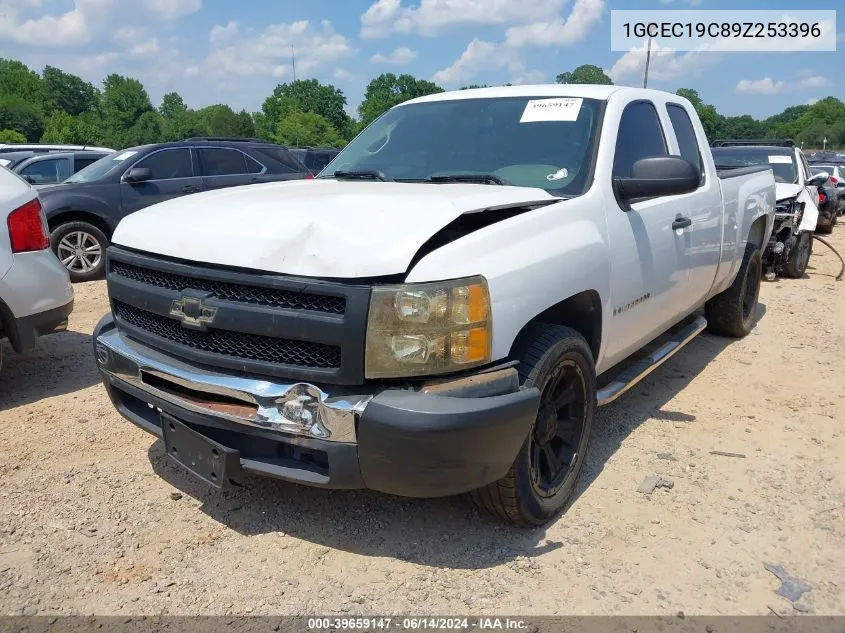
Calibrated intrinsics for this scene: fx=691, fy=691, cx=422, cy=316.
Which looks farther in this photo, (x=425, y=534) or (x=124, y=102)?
(x=124, y=102)

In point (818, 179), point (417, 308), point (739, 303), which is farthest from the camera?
point (818, 179)

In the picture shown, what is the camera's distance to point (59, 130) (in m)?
66.3

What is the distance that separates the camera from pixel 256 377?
2566 millimetres

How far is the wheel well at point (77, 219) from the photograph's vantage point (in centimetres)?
825

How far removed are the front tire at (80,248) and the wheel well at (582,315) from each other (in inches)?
278

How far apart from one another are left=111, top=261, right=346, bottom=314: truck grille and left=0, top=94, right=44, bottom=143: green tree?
76408 millimetres

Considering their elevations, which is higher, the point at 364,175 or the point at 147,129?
the point at 147,129

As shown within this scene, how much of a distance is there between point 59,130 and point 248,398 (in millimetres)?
74631

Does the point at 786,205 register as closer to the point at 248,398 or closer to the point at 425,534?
the point at 425,534

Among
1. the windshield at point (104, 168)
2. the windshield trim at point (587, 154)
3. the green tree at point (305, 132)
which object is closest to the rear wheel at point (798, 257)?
the windshield trim at point (587, 154)

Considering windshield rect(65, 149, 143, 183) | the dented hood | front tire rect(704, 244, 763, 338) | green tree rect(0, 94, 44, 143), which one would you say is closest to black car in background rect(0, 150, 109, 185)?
windshield rect(65, 149, 143, 183)

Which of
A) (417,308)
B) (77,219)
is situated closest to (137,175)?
(77,219)

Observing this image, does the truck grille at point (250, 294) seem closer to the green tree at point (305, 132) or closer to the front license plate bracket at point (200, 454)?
the front license plate bracket at point (200, 454)

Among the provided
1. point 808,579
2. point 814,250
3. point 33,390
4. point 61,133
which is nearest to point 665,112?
point 808,579
